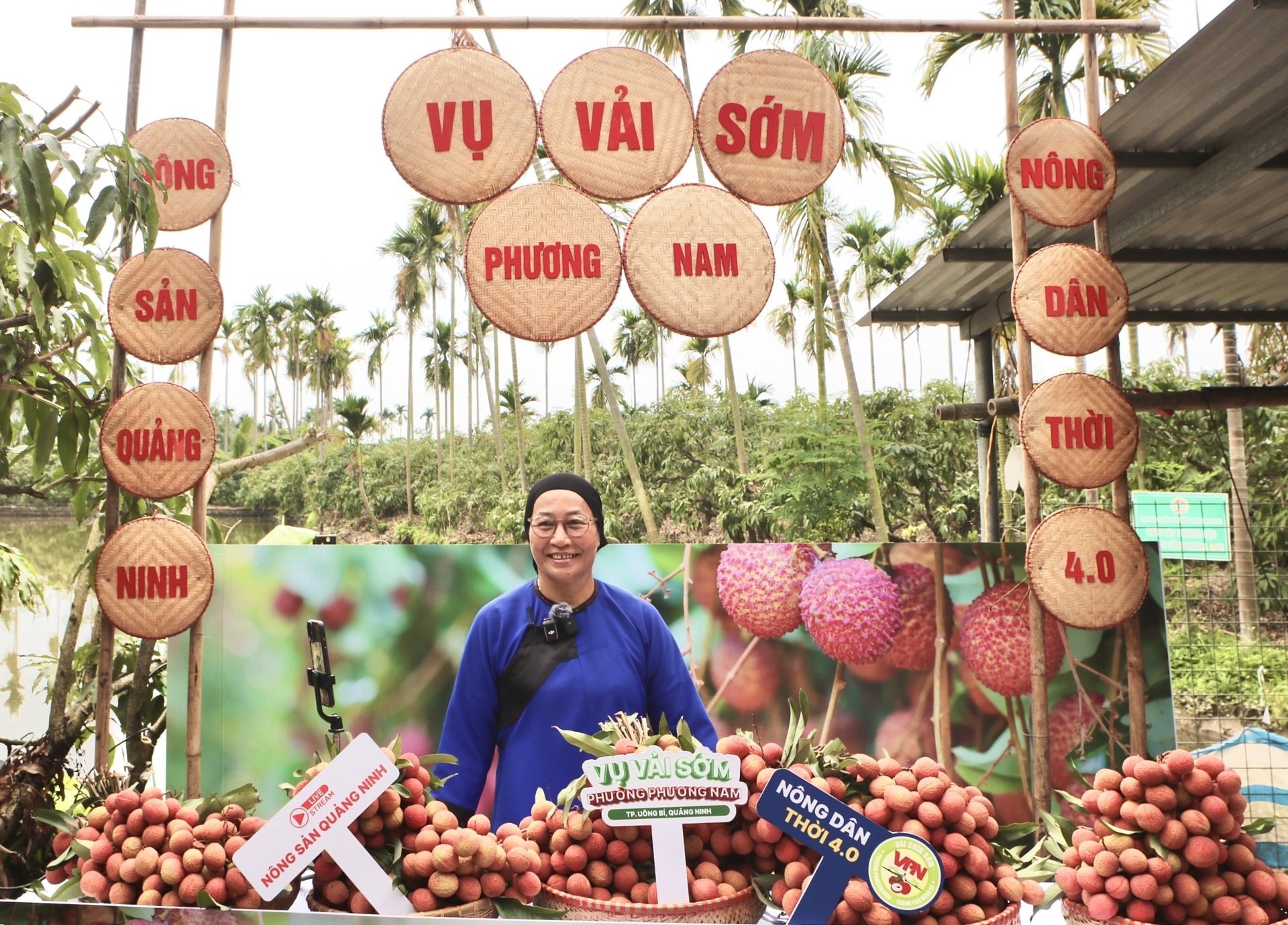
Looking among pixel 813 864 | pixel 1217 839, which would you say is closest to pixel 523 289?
pixel 813 864

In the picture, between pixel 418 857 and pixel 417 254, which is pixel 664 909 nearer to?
pixel 418 857

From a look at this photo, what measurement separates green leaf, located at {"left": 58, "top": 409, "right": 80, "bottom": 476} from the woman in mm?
1210

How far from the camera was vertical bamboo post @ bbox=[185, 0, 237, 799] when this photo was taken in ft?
7.50

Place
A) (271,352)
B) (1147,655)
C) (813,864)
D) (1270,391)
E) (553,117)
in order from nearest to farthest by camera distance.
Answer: (813,864) → (553,117) → (1147,655) → (1270,391) → (271,352)

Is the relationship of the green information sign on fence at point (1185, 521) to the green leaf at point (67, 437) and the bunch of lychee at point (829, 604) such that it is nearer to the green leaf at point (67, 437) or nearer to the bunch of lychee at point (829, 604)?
the bunch of lychee at point (829, 604)

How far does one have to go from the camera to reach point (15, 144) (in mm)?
1583

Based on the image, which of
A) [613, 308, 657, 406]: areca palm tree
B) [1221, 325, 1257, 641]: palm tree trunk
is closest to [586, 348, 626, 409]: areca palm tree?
[613, 308, 657, 406]: areca palm tree

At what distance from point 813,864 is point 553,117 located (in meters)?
1.80

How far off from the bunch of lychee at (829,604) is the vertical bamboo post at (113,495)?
164cm

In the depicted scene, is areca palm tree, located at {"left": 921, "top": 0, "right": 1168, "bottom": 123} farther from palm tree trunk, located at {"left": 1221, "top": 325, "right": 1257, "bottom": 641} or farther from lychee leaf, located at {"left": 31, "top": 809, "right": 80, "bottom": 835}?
lychee leaf, located at {"left": 31, "top": 809, "right": 80, "bottom": 835}

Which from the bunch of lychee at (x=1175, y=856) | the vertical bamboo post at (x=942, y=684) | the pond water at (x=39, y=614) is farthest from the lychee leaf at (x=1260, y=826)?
the pond water at (x=39, y=614)

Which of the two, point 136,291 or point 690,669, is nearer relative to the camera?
point 136,291

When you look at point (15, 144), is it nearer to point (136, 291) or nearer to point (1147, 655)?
point (136, 291)

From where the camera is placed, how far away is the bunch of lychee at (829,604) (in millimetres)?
2619
